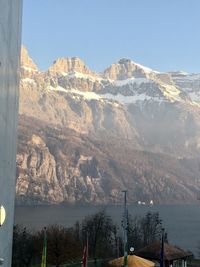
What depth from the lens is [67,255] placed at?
173ft

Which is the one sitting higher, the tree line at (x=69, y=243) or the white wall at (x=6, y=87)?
the white wall at (x=6, y=87)

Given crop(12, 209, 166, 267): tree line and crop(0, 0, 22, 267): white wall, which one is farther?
crop(12, 209, 166, 267): tree line

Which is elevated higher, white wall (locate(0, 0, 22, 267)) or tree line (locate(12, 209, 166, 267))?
white wall (locate(0, 0, 22, 267))

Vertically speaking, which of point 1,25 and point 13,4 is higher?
point 13,4

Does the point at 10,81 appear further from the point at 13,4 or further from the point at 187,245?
the point at 187,245

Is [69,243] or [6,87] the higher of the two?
[6,87]

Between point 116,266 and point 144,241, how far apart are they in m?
59.2

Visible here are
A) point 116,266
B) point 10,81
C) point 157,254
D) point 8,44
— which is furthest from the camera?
point 157,254

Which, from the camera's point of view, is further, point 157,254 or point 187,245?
point 187,245

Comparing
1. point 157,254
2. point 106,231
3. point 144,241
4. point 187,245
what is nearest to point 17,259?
point 157,254

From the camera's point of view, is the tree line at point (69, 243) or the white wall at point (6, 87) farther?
the tree line at point (69, 243)

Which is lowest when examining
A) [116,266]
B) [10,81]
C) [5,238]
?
[116,266]

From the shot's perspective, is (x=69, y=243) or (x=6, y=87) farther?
(x=69, y=243)

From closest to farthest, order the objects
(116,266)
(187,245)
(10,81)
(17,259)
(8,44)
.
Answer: (8,44) → (10,81) → (116,266) → (17,259) → (187,245)
